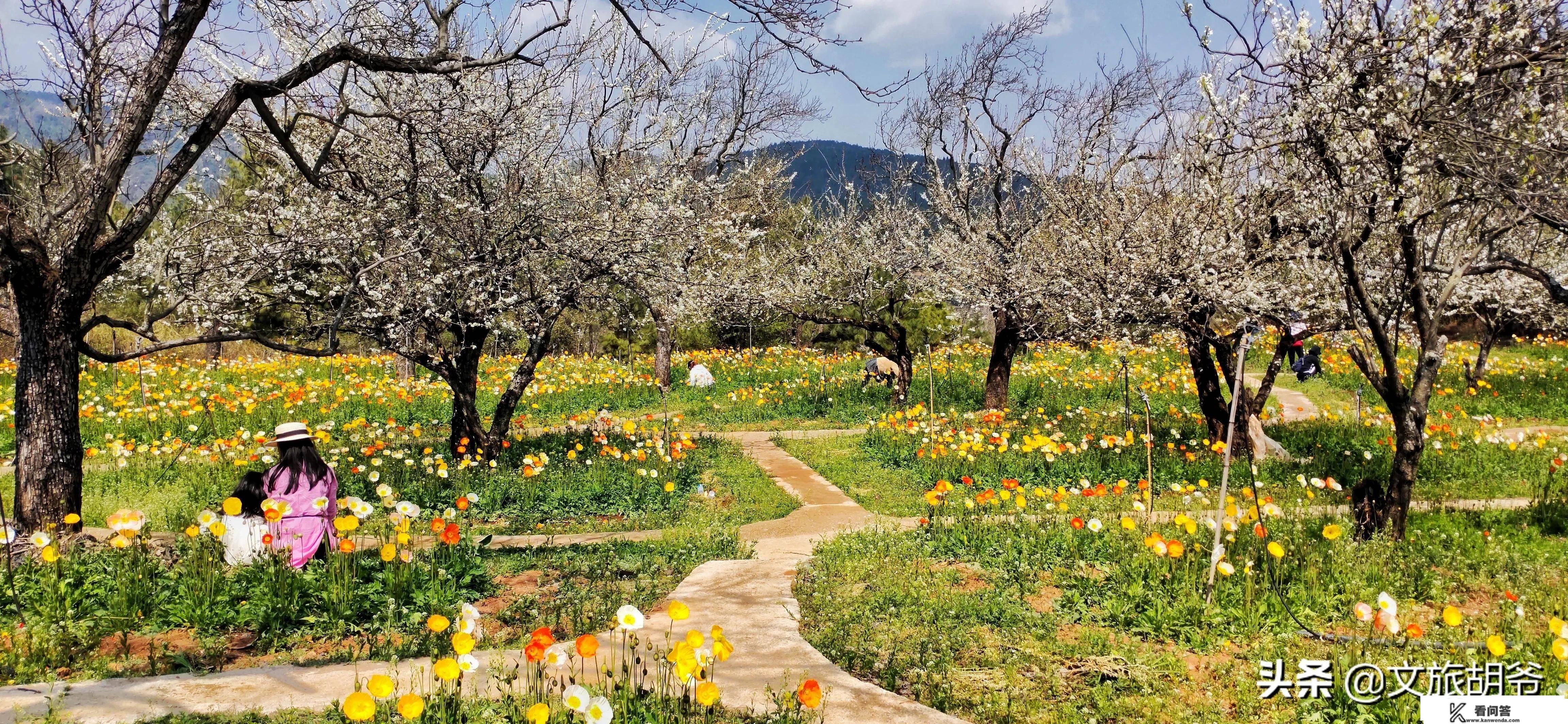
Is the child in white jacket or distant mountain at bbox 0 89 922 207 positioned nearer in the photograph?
the child in white jacket

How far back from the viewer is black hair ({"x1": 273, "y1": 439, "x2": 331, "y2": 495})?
616cm

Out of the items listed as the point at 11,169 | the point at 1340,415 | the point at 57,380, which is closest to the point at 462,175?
the point at 57,380

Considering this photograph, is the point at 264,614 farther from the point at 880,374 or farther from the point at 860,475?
the point at 880,374

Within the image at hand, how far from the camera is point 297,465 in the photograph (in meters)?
6.22

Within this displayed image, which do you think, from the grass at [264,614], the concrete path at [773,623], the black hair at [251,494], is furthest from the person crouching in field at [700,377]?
the black hair at [251,494]

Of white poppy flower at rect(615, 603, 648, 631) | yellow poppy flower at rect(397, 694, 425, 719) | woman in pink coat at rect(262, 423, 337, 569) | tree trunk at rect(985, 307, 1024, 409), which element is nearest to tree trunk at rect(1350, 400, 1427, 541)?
white poppy flower at rect(615, 603, 648, 631)

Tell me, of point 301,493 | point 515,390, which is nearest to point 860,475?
point 515,390

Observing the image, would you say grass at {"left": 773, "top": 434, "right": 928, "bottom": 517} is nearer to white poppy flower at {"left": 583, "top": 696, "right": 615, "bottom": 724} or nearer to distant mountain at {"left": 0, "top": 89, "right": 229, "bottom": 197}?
white poppy flower at {"left": 583, "top": 696, "right": 615, "bottom": 724}

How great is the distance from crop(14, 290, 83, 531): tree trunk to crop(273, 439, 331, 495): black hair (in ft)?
3.96

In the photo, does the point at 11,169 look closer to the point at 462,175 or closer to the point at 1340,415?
the point at 462,175

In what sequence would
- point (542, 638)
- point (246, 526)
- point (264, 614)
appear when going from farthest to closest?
1. point (246, 526)
2. point (264, 614)
3. point (542, 638)

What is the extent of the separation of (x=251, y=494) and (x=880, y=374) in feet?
→ 41.8

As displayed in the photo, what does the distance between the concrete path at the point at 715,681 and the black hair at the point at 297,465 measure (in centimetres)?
221

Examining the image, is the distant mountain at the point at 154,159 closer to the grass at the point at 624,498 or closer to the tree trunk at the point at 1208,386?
the grass at the point at 624,498
